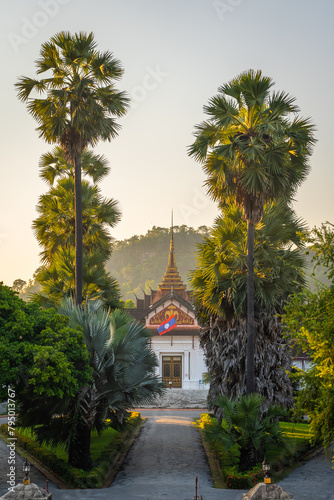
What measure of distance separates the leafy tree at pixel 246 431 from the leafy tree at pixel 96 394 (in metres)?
2.58

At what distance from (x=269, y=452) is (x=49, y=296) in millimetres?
9612

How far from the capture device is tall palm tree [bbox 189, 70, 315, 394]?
19.0 m

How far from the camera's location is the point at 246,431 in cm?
1705

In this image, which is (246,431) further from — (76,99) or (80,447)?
(76,99)

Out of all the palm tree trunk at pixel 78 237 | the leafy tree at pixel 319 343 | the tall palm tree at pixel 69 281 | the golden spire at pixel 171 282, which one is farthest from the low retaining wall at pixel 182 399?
the leafy tree at pixel 319 343

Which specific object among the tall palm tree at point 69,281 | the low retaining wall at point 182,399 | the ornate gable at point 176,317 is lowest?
the low retaining wall at point 182,399

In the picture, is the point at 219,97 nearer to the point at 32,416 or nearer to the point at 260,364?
the point at 260,364

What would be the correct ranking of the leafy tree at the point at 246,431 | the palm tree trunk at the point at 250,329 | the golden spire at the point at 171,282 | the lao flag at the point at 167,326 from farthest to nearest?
the golden spire at the point at 171,282, the lao flag at the point at 167,326, the palm tree trunk at the point at 250,329, the leafy tree at the point at 246,431

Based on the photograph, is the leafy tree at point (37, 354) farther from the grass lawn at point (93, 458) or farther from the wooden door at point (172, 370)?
the wooden door at point (172, 370)

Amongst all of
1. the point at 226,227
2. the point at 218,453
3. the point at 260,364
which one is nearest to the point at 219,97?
the point at 226,227

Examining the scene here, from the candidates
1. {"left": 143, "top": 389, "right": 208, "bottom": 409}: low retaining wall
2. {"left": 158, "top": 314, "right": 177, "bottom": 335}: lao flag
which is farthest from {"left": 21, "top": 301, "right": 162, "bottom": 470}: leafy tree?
{"left": 158, "top": 314, "right": 177, "bottom": 335}: lao flag

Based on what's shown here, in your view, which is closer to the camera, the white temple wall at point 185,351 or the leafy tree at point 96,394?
the leafy tree at point 96,394

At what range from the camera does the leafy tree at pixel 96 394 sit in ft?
56.9

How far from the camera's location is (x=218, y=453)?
19438 millimetres
